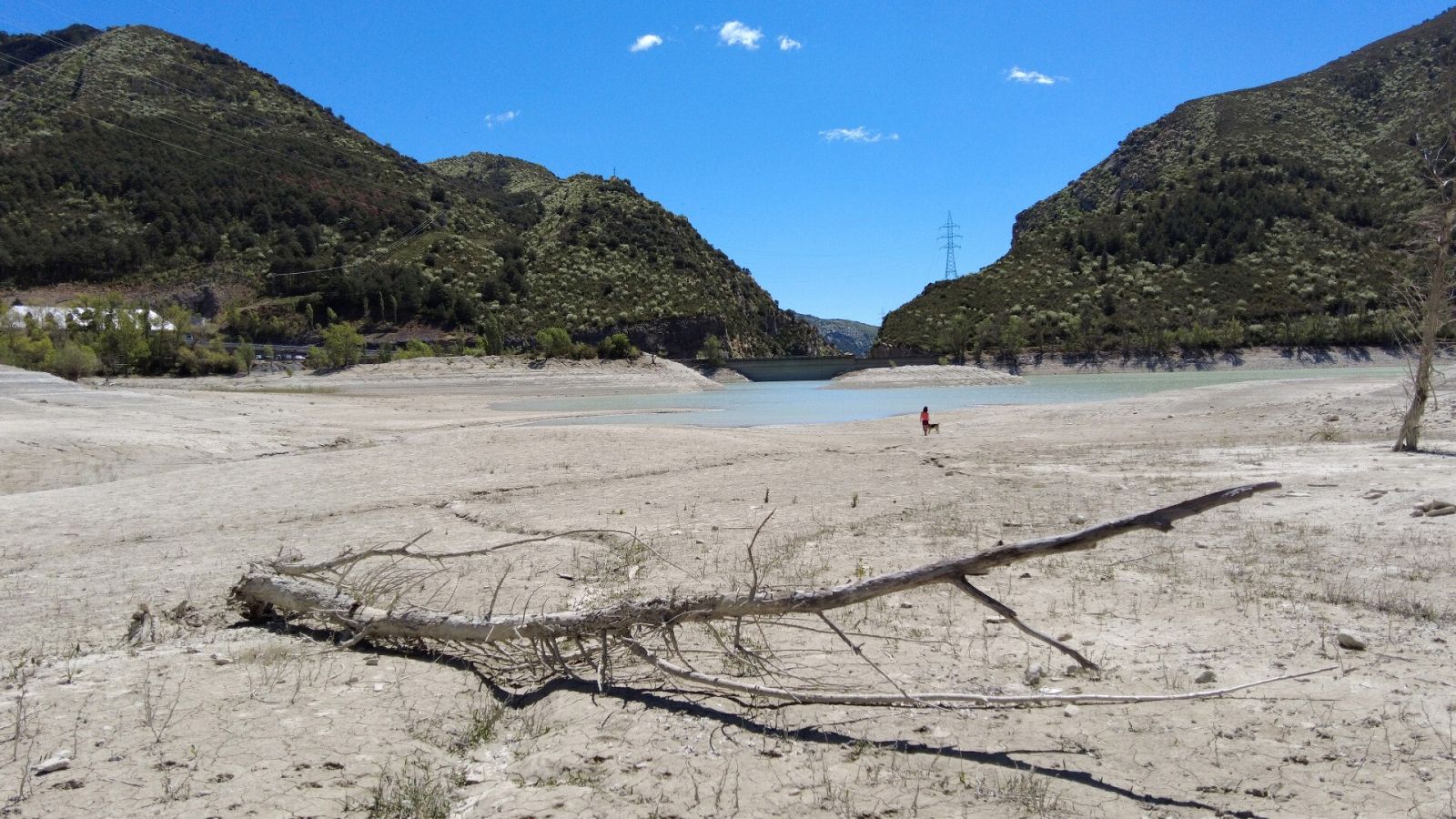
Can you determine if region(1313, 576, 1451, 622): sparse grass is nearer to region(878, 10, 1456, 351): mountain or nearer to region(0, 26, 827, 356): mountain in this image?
region(0, 26, 827, 356): mountain

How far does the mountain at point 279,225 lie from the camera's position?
8919cm

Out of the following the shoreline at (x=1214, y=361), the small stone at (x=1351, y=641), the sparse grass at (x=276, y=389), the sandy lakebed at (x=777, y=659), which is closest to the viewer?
the sandy lakebed at (x=777, y=659)

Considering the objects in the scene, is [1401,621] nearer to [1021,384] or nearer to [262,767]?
[262,767]

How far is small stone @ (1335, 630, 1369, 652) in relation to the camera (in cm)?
525

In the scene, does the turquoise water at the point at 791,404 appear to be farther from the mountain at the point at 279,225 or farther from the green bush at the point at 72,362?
the mountain at the point at 279,225

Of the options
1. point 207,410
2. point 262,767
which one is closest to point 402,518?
point 262,767

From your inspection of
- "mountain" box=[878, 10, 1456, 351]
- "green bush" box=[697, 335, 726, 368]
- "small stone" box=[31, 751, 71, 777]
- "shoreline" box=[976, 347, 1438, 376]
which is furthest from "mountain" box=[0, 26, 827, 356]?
"small stone" box=[31, 751, 71, 777]

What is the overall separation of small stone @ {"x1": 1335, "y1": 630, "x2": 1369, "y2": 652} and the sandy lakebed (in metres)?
0.06

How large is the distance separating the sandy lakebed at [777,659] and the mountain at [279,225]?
71.1 metres

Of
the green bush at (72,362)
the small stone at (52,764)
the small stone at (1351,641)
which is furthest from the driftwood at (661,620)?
the green bush at (72,362)

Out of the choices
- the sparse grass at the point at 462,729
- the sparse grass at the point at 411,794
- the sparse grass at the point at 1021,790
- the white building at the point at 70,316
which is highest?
the white building at the point at 70,316

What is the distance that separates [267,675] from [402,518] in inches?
263

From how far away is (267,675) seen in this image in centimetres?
534

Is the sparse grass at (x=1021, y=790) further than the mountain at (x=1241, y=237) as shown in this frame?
No
